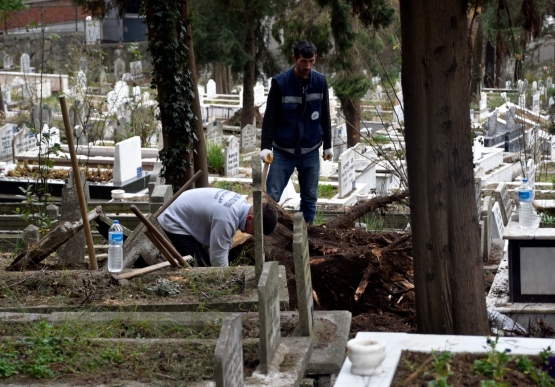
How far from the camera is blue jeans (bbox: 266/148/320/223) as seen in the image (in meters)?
8.62

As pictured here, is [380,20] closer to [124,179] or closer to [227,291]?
[227,291]

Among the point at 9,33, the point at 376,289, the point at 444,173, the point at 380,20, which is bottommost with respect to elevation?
the point at 376,289

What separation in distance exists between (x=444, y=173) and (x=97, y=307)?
2395 mm

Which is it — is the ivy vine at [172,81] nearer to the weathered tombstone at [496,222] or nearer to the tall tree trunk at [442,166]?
the weathered tombstone at [496,222]

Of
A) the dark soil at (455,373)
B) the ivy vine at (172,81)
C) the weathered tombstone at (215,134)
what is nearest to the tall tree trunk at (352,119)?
the weathered tombstone at (215,134)

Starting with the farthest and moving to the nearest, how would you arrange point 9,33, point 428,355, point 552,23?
point 9,33 < point 552,23 < point 428,355

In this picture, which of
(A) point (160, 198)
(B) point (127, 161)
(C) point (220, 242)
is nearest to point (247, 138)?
(B) point (127, 161)

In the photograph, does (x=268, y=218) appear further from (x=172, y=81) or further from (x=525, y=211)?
(x=172, y=81)

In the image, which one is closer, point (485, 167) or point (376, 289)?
point (376, 289)

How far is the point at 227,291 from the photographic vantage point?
6.06 meters

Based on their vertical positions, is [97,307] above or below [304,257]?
below

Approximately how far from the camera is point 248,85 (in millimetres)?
22250

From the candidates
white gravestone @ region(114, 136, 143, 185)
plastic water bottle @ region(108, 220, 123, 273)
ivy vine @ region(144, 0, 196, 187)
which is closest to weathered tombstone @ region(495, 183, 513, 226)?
ivy vine @ region(144, 0, 196, 187)

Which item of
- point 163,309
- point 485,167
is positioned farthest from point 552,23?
point 163,309
